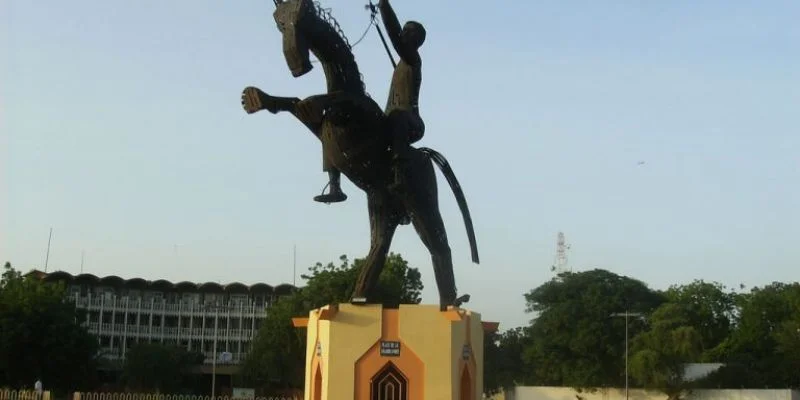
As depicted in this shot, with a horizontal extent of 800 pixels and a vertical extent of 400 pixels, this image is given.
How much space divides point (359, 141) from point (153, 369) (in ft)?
157

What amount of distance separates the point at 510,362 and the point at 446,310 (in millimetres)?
45516

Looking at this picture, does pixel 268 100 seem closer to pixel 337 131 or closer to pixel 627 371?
pixel 337 131

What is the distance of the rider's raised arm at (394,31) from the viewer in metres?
12.1

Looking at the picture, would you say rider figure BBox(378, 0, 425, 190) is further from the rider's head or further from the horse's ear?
the horse's ear

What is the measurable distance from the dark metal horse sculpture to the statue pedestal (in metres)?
0.33

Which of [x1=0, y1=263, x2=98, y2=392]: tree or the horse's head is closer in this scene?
the horse's head

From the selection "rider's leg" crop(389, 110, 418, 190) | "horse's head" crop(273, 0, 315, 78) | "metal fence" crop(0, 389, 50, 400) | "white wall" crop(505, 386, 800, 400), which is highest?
"horse's head" crop(273, 0, 315, 78)

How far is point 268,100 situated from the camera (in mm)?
11242

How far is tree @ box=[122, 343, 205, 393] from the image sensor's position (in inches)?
2205

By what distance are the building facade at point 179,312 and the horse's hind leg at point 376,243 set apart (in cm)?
5723

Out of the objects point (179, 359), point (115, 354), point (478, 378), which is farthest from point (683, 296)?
point (478, 378)

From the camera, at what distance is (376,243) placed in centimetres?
1286

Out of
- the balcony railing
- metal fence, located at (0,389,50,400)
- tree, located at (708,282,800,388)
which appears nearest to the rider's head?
metal fence, located at (0,389,50,400)

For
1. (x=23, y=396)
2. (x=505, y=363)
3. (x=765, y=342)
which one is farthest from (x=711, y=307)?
(x=23, y=396)
